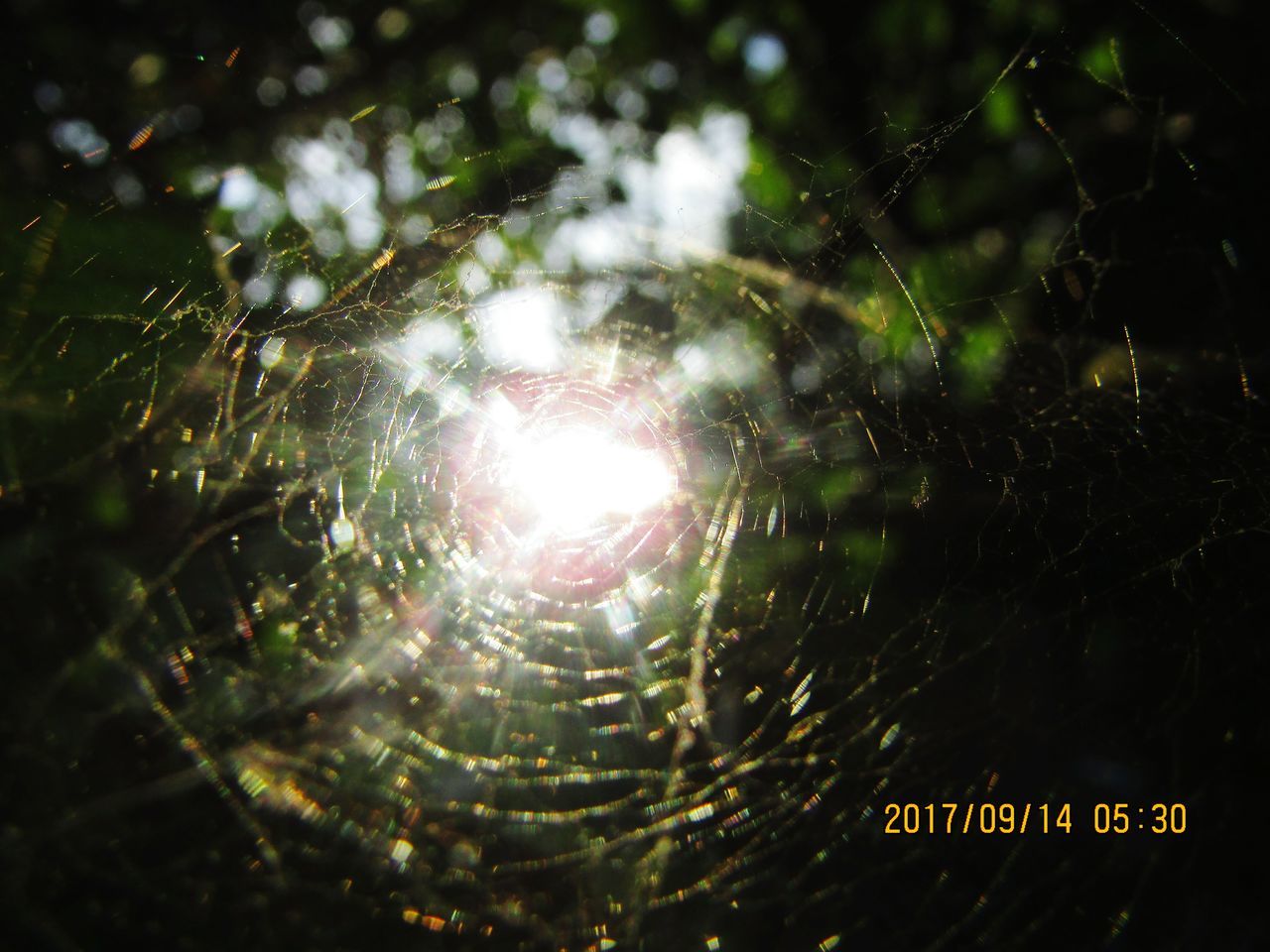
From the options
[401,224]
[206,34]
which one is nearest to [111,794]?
[401,224]

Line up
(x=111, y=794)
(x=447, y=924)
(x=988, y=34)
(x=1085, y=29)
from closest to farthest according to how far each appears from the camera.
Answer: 1. (x=111, y=794)
2. (x=447, y=924)
3. (x=1085, y=29)
4. (x=988, y=34)

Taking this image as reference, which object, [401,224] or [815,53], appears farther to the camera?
[815,53]

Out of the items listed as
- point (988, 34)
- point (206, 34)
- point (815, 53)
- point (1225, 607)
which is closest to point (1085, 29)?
point (988, 34)

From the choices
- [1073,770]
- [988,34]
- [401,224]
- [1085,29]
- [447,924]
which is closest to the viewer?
[447,924]

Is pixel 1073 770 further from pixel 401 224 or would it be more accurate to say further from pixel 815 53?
pixel 815 53

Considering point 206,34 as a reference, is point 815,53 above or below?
above

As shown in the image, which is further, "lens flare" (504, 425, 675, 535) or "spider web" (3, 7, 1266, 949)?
"lens flare" (504, 425, 675, 535)

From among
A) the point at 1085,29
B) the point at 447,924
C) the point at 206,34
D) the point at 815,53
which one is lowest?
the point at 447,924

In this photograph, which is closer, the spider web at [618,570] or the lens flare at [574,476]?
the spider web at [618,570]
